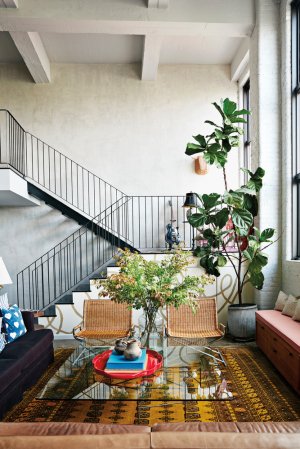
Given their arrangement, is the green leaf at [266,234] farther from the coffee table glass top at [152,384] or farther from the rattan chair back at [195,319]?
the coffee table glass top at [152,384]

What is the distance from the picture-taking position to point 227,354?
18.4 feet

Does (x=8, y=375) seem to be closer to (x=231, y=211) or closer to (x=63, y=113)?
(x=231, y=211)

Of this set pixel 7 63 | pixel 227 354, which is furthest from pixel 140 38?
pixel 227 354

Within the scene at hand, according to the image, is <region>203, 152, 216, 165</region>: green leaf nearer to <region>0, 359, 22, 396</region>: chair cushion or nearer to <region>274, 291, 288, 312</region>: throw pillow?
<region>274, 291, 288, 312</region>: throw pillow

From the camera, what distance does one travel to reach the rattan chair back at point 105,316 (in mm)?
5695

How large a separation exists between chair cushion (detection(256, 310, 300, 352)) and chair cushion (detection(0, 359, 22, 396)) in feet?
9.33

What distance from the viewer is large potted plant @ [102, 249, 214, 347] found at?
12.6ft

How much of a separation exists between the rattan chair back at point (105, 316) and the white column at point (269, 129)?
94.2 inches

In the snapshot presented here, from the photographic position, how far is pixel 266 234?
20.1 ft

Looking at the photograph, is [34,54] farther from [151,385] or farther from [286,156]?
[151,385]

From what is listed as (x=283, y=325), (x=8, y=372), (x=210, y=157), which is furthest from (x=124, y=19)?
(x=8, y=372)

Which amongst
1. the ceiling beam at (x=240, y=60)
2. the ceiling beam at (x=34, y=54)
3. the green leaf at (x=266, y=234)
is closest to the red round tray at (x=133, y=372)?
the green leaf at (x=266, y=234)

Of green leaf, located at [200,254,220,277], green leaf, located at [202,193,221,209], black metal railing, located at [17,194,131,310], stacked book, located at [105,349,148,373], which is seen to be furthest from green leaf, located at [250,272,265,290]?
black metal railing, located at [17,194,131,310]

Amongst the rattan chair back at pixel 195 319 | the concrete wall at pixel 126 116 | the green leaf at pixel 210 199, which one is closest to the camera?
the rattan chair back at pixel 195 319
